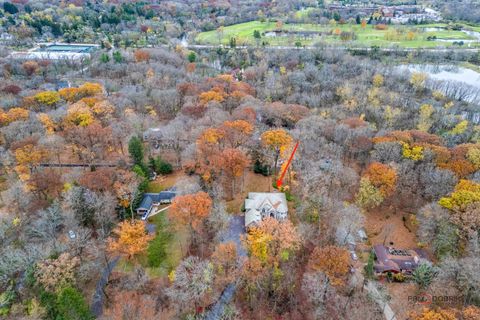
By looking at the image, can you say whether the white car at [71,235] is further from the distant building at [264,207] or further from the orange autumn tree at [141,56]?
the orange autumn tree at [141,56]

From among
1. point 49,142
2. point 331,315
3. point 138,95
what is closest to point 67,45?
point 138,95

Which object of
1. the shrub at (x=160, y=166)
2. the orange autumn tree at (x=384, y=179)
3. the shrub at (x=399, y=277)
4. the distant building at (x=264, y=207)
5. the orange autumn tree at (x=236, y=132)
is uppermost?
the orange autumn tree at (x=236, y=132)

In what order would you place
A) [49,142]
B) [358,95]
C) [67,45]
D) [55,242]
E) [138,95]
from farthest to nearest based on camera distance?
1. [67,45]
2. [358,95]
3. [138,95]
4. [49,142]
5. [55,242]

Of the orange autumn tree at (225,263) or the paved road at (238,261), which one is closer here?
the paved road at (238,261)

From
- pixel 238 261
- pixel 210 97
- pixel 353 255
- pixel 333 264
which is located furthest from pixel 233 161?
pixel 210 97

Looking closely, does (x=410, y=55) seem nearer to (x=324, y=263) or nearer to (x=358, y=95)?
(x=358, y=95)

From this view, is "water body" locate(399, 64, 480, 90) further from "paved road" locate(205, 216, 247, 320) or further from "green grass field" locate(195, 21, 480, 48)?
"paved road" locate(205, 216, 247, 320)

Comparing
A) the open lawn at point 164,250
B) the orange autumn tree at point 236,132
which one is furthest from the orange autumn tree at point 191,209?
the orange autumn tree at point 236,132

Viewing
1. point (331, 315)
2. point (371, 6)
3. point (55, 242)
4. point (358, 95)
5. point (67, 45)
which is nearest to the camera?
point (331, 315)
